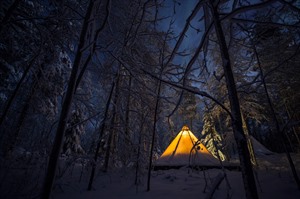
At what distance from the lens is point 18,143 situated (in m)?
4.86

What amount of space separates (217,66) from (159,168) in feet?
27.2

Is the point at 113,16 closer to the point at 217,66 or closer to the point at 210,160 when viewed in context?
the point at 210,160

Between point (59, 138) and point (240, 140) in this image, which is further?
point (59, 138)

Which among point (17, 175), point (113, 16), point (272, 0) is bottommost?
point (17, 175)

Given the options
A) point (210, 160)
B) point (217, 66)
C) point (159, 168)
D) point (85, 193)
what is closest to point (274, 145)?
point (217, 66)

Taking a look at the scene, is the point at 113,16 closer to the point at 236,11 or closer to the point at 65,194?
the point at 236,11

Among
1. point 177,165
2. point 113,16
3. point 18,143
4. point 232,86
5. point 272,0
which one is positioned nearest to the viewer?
point 272,0

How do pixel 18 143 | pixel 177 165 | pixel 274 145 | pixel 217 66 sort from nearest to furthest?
1. pixel 18 143
2. pixel 177 165
3. pixel 217 66
4. pixel 274 145

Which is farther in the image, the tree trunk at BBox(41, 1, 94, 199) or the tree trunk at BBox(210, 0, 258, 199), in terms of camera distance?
the tree trunk at BBox(41, 1, 94, 199)

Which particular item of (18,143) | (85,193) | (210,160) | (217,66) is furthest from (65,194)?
(217,66)

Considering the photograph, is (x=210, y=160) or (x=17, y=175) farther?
(x=210, y=160)

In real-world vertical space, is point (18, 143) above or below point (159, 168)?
above

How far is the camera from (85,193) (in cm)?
348

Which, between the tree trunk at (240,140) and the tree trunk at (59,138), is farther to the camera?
the tree trunk at (59,138)
